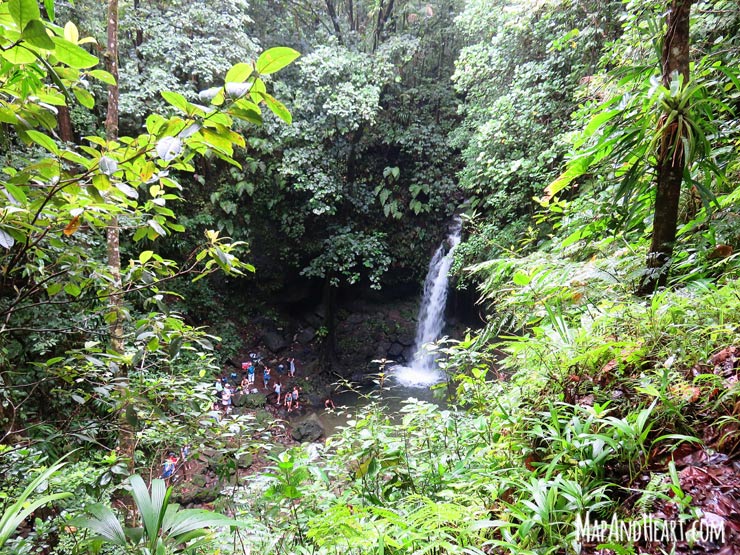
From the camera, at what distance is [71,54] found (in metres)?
0.94

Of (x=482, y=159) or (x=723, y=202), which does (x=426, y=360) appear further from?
(x=723, y=202)

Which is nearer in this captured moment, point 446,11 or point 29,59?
point 29,59

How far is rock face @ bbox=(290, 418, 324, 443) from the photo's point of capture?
6.73m

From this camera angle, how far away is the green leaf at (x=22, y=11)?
78 centimetres

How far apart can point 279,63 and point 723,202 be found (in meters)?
2.20

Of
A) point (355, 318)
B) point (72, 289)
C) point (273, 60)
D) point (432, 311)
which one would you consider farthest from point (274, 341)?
point (273, 60)

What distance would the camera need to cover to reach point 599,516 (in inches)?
42.3

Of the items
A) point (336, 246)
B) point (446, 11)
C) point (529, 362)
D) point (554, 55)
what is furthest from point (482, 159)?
point (446, 11)

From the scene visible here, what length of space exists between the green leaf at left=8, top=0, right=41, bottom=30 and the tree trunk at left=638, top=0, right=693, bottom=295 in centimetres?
208

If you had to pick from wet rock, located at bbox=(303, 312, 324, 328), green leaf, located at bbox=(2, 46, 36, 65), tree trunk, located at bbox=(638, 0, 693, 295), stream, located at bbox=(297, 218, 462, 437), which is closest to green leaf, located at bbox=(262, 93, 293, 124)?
green leaf, located at bbox=(2, 46, 36, 65)

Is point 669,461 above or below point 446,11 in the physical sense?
below

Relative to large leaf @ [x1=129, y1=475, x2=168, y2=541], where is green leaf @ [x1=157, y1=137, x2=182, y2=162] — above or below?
above

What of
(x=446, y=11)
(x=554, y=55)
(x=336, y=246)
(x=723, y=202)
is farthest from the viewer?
(x=446, y=11)

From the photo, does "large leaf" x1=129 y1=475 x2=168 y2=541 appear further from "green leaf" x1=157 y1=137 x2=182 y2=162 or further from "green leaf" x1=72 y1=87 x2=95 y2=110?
"green leaf" x1=72 y1=87 x2=95 y2=110
